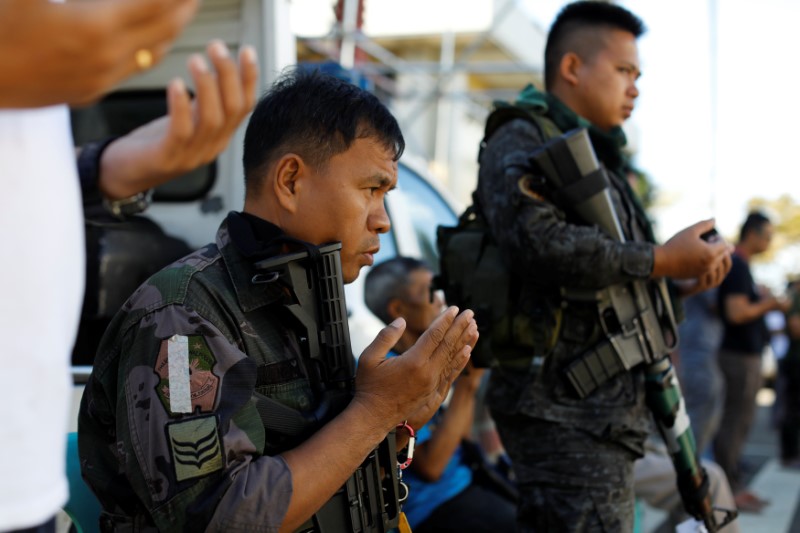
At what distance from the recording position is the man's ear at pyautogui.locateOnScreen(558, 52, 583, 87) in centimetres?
254

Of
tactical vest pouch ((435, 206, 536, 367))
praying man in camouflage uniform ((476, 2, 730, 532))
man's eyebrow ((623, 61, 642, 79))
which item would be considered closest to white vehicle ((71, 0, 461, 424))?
tactical vest pouch ((435, 206, 536, 367))

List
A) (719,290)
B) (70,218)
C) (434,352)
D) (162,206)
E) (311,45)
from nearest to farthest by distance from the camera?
(70,218) → (434,352) → (162,206) → (311,45) → (719,290)

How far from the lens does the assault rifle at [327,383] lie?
1.39m

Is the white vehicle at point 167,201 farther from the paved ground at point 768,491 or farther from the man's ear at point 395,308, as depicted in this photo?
the paved ground at point 768,491

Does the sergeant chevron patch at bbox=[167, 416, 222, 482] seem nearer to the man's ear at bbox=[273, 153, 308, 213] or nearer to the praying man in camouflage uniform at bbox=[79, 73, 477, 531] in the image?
the praying man in camouflage uniform at bbox=[79, 73, 477, 531]

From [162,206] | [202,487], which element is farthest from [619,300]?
[162,206]

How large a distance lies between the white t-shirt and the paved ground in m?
4.65

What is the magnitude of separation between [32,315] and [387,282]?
224cm

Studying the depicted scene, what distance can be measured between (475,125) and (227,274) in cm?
1448

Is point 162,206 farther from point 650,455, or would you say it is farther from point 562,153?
point 650,455

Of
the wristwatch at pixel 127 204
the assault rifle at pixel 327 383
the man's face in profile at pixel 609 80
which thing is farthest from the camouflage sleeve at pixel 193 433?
the man's face in profile at pixel 609 80

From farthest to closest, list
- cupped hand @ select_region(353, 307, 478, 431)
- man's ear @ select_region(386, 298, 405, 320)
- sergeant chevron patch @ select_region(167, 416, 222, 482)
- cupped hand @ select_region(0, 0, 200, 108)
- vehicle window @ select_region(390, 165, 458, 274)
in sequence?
vehicle window @ select_region(390, 165, 458, 274)
man's ear @ select_region(386, 298, 405, 320)
cupped hand @ select_region(353, 307, 478, 431)
sergeant chevron patch @ select_region(167, 416, 222, 482)
cupped hand @ select_region(0, 0, 200, 108)

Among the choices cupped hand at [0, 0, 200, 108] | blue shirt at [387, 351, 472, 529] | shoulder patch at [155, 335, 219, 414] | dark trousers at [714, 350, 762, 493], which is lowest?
dark trousers at [714, 350, 762, 493]

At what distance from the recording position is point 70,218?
0.88 metres
